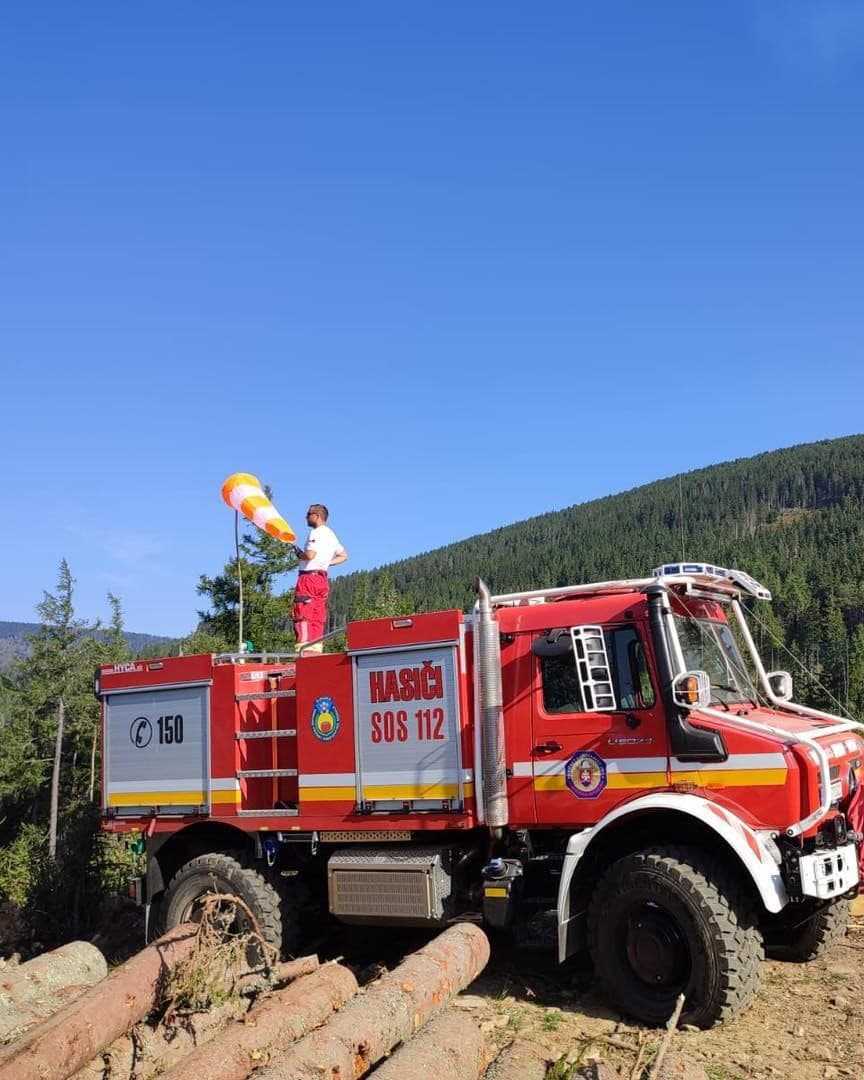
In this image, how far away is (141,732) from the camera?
395 inches

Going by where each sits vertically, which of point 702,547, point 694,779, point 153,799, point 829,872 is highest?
point 702,547

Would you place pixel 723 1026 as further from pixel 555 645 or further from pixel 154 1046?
pixel 154 1046

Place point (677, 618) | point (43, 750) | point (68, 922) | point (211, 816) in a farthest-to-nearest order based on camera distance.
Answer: point (43, 750) < point (68, 922) < point (211, 816) < point (677, 618)

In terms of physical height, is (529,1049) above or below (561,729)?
below

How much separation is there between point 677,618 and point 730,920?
2.23 meters

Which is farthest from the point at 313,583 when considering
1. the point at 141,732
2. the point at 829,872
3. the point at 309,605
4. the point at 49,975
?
the point at 829,872

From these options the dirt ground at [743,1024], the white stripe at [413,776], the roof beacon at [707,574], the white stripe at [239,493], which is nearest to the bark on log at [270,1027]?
the dirt ground at [743,1024]

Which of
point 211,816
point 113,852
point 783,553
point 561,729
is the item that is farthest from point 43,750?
point 783,553

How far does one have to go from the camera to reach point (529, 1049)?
599 centimetres

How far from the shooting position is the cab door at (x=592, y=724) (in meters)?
7.37

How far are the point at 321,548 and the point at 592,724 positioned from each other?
3.75 m

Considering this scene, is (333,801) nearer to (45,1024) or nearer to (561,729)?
(561,729)

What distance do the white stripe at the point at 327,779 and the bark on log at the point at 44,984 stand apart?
254cm

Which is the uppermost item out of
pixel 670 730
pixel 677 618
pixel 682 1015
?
pixel 677 618
